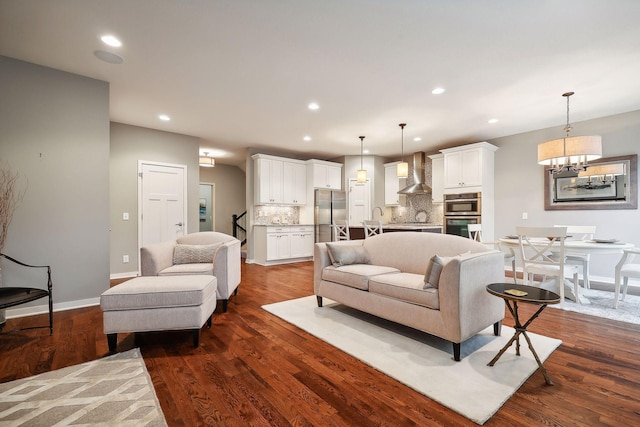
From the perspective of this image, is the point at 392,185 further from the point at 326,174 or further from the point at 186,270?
the point at 186,270

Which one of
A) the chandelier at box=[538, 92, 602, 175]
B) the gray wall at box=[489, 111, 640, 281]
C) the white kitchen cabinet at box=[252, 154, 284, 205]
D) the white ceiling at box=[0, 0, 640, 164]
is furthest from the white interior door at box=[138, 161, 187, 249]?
the gray wall at box=[489, 111, 640, 281]

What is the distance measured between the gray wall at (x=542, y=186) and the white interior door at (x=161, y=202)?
635cm

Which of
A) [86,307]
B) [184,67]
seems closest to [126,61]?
[184,67]

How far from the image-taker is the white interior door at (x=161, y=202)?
514 cm

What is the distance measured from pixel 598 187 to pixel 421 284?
4.43m

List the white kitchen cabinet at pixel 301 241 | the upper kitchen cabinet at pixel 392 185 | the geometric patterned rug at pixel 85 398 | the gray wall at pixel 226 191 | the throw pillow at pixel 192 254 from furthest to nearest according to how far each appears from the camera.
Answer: the gray wall at pixel 226 191 < the upper kitchen cabinet at pixel 392 185 < the white kitchen cabinet at pixel 301 241 < the throw pillow at pixel 192 254 < the geometric patterned rug at pixel 85 398

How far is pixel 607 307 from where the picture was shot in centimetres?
334

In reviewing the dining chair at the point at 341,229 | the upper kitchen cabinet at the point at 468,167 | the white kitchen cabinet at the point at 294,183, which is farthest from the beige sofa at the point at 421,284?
the white kitchen cabinet at the point at 294,183

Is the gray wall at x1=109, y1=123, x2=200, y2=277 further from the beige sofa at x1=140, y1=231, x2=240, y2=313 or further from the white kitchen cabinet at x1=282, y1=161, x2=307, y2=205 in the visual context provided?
the white kitchen cabinet at x1=282, y1=161, x2=307, y2=205

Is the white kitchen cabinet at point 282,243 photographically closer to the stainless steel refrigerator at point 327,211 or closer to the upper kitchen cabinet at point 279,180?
the stainless steel refrigerator at point 327,211

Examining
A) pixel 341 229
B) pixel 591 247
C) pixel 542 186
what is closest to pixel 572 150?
pixel 591 247

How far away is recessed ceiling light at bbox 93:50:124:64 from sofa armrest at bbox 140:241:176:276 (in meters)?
1.99

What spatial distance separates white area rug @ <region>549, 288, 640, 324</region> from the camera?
304cm

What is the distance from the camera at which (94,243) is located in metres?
3.44
